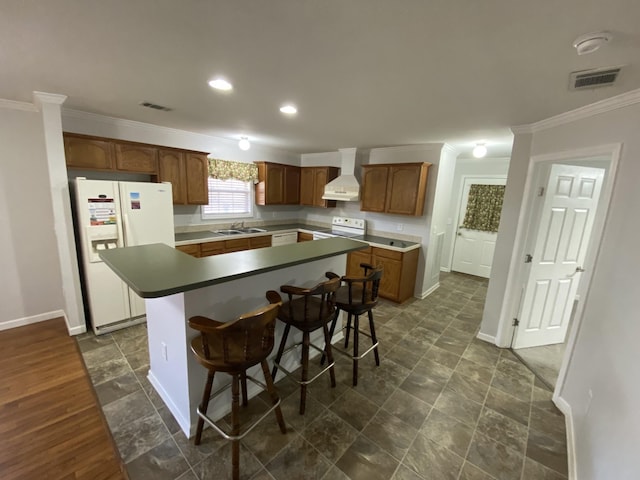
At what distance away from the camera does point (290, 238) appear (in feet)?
17.3

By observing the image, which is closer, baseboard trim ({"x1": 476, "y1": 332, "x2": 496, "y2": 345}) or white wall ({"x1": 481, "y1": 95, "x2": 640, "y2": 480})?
white wall ({"x1": 481, "y1": 95, "x2": 640, "y2": 480})

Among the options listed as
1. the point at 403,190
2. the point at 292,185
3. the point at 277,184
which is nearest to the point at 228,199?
the point at 277,184

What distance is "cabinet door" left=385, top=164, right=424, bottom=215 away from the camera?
4.05 metres

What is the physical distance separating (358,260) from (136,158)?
137 inches

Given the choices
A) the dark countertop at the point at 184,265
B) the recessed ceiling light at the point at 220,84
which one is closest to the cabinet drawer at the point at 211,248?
the dark countertop at the point at 184,265

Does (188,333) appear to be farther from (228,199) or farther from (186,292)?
(228,199)

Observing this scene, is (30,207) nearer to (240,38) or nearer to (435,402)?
(240,38)

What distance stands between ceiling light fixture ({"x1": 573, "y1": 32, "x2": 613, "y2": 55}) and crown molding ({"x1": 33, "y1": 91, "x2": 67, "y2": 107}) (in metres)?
3.86

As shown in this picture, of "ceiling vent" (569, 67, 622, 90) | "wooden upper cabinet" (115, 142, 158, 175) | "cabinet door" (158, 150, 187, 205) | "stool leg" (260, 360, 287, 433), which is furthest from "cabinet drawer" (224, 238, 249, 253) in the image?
"ceiling vent" (569, 67, 622, 90)

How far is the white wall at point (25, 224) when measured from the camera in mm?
2768

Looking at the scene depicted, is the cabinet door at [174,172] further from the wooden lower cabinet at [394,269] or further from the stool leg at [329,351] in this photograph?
the stool leg at [329,351]

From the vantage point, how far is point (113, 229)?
288 centimetres

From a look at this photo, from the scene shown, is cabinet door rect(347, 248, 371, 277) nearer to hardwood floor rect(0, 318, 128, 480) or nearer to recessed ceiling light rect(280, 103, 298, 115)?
recessed ceiling light rect(280, 103, 298, 115)

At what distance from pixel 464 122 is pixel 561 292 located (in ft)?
7.37
